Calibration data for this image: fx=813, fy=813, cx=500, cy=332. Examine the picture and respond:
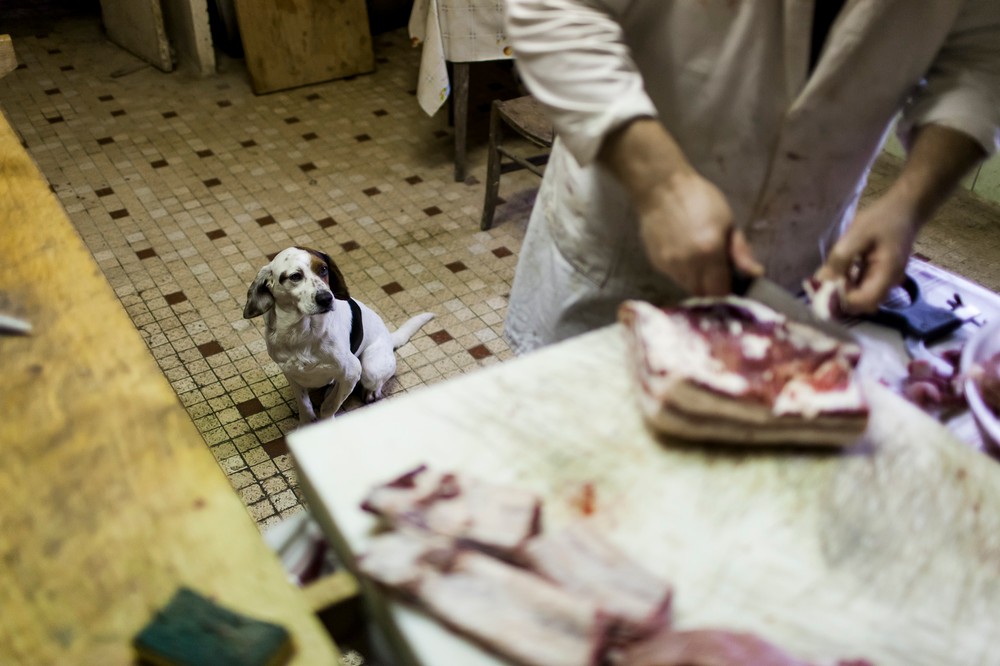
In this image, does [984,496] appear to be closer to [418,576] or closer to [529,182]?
[418,576]

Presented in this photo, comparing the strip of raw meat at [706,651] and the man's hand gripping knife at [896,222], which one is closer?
the strip of raw meat at [706,651]

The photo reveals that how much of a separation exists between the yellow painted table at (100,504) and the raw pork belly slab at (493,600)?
4.2 inches

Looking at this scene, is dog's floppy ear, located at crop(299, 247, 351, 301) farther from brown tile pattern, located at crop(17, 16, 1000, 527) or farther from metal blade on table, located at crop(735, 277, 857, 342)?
metal blade on table, located at crop(735, 277, 857, 342)

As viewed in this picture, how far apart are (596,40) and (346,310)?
1662 millimetres

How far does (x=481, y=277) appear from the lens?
3.48 m

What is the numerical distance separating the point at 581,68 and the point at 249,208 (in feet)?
9.96

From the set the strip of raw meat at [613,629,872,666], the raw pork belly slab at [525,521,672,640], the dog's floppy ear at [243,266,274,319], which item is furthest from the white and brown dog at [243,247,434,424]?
the strip of raw meat at [613,629,872,666]

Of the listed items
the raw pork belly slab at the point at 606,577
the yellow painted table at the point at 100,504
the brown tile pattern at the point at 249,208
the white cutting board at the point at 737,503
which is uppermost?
the raw pork belly slab at the point at 606,577

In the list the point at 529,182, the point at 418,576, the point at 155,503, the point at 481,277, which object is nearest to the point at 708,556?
the point at 418,576

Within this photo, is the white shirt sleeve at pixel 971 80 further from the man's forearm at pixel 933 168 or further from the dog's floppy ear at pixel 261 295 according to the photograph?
the dog's floppy ear at pixel 261 295

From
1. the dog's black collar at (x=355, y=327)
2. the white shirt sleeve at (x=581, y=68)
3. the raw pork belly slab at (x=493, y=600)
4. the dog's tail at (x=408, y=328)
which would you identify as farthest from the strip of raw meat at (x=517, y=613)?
the dog's tail at (x=408, y=328)

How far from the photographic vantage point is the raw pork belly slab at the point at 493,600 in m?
0.81

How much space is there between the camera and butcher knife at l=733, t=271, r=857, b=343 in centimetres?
122

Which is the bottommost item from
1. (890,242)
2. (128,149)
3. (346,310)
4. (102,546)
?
(128,149)
